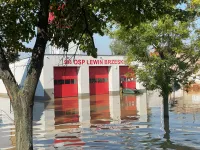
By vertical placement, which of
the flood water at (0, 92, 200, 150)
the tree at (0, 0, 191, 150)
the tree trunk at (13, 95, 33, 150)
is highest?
the tree at (0, 0, 191, 150)

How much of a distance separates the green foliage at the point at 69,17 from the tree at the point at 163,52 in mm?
7527

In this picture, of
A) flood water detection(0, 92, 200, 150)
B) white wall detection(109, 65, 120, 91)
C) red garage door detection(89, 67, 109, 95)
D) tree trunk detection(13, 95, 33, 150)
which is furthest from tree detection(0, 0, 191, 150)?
white wall detection(109, 65, 120, 91)

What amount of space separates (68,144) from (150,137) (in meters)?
2.81

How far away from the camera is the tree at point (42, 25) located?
16.0ft

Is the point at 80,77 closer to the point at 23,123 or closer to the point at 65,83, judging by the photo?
the point at 65,83

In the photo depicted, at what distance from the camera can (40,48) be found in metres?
5.03

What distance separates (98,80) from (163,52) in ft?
81.5

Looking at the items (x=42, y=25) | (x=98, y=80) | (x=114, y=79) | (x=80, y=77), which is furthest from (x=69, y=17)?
(x=114, y=79)

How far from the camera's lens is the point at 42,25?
514 centimetres

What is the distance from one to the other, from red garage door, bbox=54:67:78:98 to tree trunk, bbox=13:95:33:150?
99.3 ft

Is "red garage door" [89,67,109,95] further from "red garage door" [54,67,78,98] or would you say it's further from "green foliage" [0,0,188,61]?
"green foliage" [0,0,188,61]

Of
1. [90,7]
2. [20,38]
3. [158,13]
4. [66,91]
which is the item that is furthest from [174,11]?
[66,91]

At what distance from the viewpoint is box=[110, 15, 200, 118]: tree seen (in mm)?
13539

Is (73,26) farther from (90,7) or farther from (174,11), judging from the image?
(174,11)
